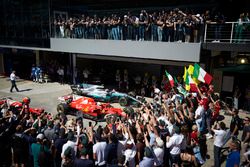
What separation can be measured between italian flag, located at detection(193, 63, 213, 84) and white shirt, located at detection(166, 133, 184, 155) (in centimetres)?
475

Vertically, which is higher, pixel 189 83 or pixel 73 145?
pixel 189 83

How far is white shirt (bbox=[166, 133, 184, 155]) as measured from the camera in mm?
6895

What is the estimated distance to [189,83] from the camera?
11492mm

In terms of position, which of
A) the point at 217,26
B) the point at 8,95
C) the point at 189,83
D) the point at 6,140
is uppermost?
the point at 217,26

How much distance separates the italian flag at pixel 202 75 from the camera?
35.8 ft

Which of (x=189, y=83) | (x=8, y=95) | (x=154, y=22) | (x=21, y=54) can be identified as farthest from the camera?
(x=21, y=54)

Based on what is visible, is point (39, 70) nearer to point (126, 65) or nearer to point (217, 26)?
point (126, 65)

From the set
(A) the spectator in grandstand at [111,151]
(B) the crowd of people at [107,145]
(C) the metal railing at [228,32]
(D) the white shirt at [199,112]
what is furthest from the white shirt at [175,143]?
(C) the metal railing at [228,32]

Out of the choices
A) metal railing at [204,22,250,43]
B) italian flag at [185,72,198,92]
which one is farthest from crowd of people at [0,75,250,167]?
metal railing at [204,22,250,43]

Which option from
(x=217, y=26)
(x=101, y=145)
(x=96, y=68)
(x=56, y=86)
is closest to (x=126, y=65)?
(x=96, y=68)

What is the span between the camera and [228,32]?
1348 centimetres

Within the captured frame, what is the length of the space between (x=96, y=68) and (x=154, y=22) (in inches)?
439

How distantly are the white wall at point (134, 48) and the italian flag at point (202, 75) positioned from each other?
236cm

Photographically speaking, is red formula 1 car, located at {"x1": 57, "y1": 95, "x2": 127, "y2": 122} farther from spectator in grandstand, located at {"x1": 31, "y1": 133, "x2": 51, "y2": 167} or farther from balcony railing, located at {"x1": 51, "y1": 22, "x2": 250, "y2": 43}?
spectator in grandstand, located at {"x1": 31, "y1": 133, "x2": 51, "y2": 167}
